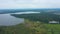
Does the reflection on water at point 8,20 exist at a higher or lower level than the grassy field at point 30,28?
higher

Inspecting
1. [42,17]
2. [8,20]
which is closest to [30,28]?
[42,17]

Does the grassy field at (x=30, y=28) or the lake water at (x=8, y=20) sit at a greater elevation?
the lake water at (x=8, y=20)

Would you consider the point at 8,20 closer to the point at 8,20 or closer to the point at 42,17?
the point at 8,20

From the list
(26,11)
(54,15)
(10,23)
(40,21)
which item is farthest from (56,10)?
(10,23)

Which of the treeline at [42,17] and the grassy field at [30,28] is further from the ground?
the treeline at [42,17]

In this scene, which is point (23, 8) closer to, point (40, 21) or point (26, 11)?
point (26, 11)
